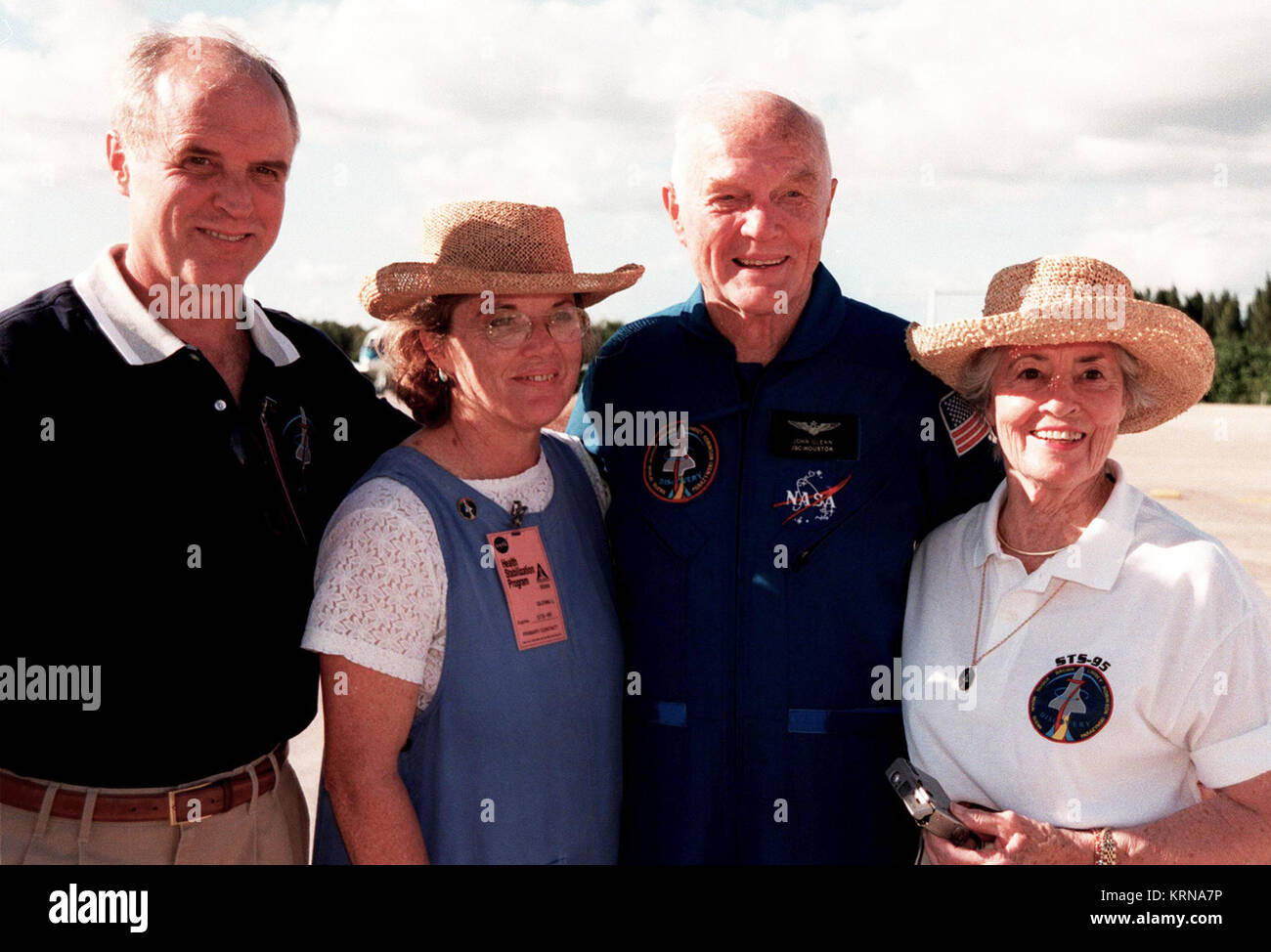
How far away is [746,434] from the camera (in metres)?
3.04

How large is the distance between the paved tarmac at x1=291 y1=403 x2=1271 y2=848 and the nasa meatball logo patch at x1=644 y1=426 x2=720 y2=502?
10.8 feet

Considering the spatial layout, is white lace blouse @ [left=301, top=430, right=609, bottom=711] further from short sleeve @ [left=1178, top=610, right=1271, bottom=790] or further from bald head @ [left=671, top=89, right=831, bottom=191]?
short sleeve @ [left=1178, top=610, right=1271, bottom=790]

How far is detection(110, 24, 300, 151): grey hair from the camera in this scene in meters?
2.84

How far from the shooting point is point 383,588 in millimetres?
2521

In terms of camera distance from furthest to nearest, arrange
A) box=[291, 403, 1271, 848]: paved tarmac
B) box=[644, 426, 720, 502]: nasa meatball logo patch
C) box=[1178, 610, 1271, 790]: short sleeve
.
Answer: box=[291, 403, 1271, 848]: paved tarmac < box=[644, 426, 720, 502]: nasa meatball logo patch < box=[1178, 610, 1271, 790]: short sleeve

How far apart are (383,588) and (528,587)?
1.16ft

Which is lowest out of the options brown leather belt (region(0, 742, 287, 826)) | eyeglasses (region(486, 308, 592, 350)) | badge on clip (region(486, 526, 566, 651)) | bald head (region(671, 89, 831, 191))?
brown leather belt (region(0, 742, 287, 826))

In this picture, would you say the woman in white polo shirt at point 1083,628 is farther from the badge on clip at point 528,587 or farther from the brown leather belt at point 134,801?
the brown leather belt at point 134,801

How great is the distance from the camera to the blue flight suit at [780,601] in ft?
9.69

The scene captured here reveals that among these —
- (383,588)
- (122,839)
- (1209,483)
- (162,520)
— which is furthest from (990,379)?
(1209,483)

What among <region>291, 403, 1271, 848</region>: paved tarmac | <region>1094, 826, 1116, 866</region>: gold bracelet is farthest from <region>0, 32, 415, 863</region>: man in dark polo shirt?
<region>291, 403, 1271, 848</region>: paved tarmac
